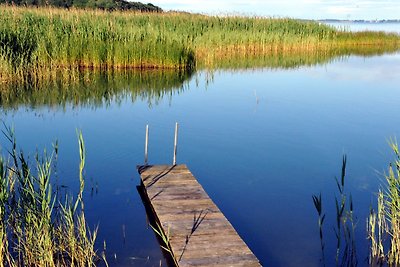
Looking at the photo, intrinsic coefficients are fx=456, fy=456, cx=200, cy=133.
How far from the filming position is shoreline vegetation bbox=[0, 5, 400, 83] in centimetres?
1344

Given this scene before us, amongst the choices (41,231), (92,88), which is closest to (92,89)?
(92,88)

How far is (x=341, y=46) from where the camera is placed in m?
28.2

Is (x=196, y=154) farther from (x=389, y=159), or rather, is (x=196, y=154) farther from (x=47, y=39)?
(x=47, y=39)

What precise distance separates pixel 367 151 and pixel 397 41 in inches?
1063

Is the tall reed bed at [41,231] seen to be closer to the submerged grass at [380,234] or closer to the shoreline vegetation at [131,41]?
the submerged grass at [380,234]

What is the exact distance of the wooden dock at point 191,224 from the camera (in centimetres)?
405

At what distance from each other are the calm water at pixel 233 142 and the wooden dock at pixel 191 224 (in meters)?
0.40

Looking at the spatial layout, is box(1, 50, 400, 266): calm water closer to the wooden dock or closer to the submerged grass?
the submerged grass

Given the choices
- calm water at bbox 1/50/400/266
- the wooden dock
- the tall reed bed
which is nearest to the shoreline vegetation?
calm water at bbox 1/50/400/266

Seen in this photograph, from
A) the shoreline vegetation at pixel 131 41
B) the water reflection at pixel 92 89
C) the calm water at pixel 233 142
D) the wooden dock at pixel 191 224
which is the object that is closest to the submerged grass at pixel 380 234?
the calm water at pixel 233 142

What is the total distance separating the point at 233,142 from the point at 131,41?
26.1 feet

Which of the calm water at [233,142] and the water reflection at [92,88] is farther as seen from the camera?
the water reflection at [92,88]

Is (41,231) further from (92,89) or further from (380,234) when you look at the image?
(92,89)

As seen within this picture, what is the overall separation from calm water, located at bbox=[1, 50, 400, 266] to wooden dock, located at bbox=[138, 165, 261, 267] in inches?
15.9
